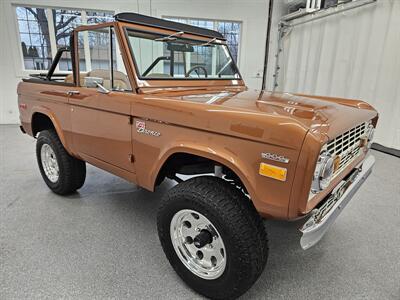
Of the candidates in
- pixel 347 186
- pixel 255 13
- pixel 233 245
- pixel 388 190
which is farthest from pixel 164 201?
pixel 255 13

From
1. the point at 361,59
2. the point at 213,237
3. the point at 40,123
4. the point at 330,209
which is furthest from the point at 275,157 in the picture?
the point at 361,59

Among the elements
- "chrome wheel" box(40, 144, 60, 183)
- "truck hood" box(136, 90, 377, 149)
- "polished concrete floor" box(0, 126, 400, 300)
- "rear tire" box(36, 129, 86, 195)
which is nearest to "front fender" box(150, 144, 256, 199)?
"truck hood" box(136, 90, 377, 149)

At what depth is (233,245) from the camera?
1416 millimetres

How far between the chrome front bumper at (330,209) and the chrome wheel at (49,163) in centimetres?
257

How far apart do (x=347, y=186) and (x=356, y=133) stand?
345 mm

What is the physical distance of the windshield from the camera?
6.82ft

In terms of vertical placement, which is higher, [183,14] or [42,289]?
[183,14]

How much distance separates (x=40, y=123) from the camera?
305cm

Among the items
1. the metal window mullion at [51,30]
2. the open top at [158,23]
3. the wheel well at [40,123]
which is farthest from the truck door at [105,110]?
the metal window mullion at [51,30]

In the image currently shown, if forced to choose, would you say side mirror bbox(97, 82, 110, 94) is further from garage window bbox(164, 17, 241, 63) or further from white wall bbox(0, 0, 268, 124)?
garage window bbox(164, 17, 241, 63)

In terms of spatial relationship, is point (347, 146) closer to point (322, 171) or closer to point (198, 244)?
point (322, 171)

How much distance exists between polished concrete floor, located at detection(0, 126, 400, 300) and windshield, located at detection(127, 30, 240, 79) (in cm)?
132

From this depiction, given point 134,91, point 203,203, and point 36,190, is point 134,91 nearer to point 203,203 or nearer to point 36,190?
point 203,203

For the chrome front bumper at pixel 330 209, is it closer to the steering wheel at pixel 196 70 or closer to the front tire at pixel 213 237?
the front tire at pixel 213 237
